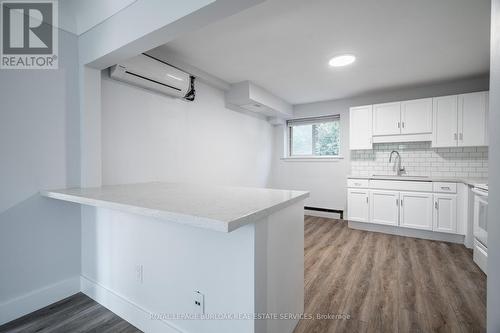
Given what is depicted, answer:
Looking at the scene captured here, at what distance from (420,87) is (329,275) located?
11.1 feet

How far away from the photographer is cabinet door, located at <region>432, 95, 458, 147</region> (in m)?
3.23

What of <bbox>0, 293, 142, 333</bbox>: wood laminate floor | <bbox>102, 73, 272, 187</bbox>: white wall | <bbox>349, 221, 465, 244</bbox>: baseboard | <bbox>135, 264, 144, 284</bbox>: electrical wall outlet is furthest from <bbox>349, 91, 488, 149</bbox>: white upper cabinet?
<bbox>0, 293, 142, 333</bbox>: wood laminate floor

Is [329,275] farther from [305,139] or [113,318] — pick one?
[305,139]

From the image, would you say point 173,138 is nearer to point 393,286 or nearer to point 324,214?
point 393,286

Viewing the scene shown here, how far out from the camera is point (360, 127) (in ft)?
12.8

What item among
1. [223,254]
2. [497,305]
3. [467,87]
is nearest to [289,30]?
Answer: [223,254]

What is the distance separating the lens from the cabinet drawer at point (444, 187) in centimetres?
302

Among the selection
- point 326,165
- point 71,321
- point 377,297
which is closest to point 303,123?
point 326,165

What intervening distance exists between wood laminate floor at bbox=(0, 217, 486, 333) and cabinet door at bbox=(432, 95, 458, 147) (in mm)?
1464

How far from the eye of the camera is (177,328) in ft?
4.39

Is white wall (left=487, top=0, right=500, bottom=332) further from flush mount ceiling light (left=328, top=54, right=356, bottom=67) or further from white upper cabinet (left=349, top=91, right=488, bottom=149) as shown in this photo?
white upper cabinet (left=349, top=91, right=488, bottom=149)

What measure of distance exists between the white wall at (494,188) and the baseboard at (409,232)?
110 inches

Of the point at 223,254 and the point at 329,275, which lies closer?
the point at 223,254

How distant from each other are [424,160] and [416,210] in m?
0.95
